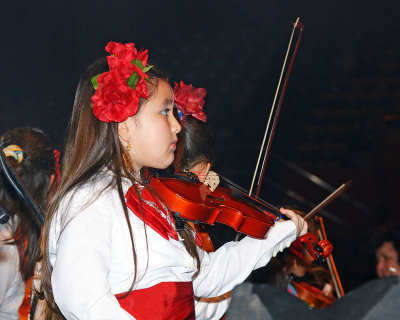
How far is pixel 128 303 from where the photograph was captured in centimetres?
109

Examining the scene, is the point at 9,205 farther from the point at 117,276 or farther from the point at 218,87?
the point at 218,87

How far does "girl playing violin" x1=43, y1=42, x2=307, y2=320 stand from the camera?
0.97 meters

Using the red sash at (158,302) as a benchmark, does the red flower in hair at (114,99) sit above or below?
above

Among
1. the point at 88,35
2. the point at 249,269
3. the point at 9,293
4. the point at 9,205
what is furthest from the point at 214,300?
the point at 88,35

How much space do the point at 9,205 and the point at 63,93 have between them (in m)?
1.67

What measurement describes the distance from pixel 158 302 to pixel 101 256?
0.19 m

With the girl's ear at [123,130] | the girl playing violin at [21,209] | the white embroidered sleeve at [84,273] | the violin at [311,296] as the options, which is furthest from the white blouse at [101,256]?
the violin at [311,296]

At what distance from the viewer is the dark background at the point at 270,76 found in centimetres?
343

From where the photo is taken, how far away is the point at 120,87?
1.14 metres

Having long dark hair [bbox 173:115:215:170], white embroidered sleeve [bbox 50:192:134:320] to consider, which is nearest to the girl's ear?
white embroidered sleeve [bbox 50:192:134:320]

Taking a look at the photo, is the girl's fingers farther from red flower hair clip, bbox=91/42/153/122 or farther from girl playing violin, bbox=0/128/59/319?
girl playing violin, bbox=0/128/59/319

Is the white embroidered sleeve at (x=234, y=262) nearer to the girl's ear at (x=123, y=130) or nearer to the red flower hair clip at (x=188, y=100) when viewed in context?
the girl's ear at (x=123, y=130)

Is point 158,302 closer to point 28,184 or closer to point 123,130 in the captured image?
point 123,130

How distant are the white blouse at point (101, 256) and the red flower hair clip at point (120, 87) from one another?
0.14 m
